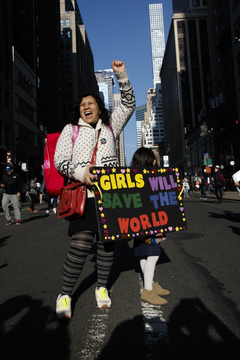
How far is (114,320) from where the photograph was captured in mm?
2434

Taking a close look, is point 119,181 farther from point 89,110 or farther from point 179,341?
point 179,341

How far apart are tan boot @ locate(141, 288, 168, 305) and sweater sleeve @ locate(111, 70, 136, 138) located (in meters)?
1.59

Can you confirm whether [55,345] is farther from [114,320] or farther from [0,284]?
[0,284]

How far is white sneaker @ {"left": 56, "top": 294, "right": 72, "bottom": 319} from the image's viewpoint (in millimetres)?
2494

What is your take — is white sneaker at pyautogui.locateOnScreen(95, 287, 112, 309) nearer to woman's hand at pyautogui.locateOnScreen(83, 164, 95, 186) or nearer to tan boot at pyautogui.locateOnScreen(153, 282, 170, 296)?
tan boot at pyautogui.locateOnScreen(153, 282, 170, 296)

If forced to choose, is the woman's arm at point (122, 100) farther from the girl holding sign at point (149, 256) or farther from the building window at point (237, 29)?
the building window at point (237, 29)

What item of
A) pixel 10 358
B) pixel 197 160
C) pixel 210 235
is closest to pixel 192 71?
pixel 197 160

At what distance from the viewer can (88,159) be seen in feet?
8.73

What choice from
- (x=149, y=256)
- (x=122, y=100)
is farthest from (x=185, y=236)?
(x=122, y=100)

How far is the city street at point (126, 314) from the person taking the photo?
198 cm

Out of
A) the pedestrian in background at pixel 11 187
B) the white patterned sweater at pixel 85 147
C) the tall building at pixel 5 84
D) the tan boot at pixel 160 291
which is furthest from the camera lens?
the tall building at pixel 5 84

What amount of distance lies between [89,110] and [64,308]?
1809mm

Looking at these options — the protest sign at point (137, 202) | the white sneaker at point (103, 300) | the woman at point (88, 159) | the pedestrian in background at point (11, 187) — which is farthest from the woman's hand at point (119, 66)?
the pedestrian in background at point (11, 187)

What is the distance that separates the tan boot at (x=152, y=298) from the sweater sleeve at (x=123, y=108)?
1587 mm
